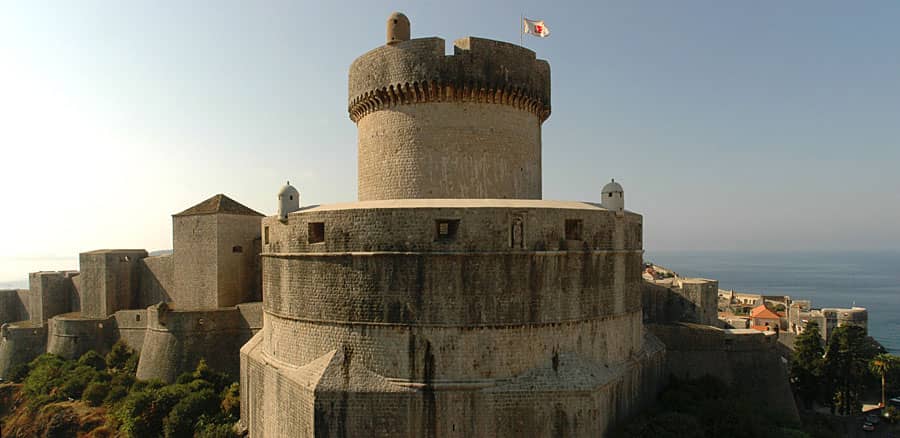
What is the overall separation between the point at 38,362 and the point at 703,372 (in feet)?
94.8

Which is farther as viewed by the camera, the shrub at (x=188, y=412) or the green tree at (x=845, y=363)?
the green tree at (x=845, y=363)

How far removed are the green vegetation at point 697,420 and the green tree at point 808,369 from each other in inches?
473

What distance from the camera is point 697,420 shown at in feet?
38.0

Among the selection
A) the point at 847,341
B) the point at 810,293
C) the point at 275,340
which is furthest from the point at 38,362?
the point at 810,293

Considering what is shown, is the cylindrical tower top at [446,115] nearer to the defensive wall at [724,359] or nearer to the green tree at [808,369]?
the defensive wall at [724,359]

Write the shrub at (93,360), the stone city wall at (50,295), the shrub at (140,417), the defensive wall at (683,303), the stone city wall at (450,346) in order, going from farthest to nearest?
the stone city wall at (50,295) < the shrub at (93,360) < the defensive wall at (683,303) < the shrub at (140,417) < the stone city wall at (450,346)

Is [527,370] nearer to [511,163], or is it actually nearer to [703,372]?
[511,163]

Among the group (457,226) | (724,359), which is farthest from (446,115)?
(724,359)

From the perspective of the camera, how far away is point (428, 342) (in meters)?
10.0

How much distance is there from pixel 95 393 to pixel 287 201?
570 inches

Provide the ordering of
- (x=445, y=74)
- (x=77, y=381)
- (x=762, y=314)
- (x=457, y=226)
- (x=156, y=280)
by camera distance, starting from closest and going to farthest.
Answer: (x=457, y=226) → (x=445, y=74) → (x=77, y=381) → (x=156, y=280) → (x=762, y=314)

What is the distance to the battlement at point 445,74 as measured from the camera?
12750mm

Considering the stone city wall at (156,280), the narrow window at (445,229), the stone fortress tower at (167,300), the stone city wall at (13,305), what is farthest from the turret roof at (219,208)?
the stone city wall at (13,305)

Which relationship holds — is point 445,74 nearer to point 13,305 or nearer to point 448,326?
point 448,326
